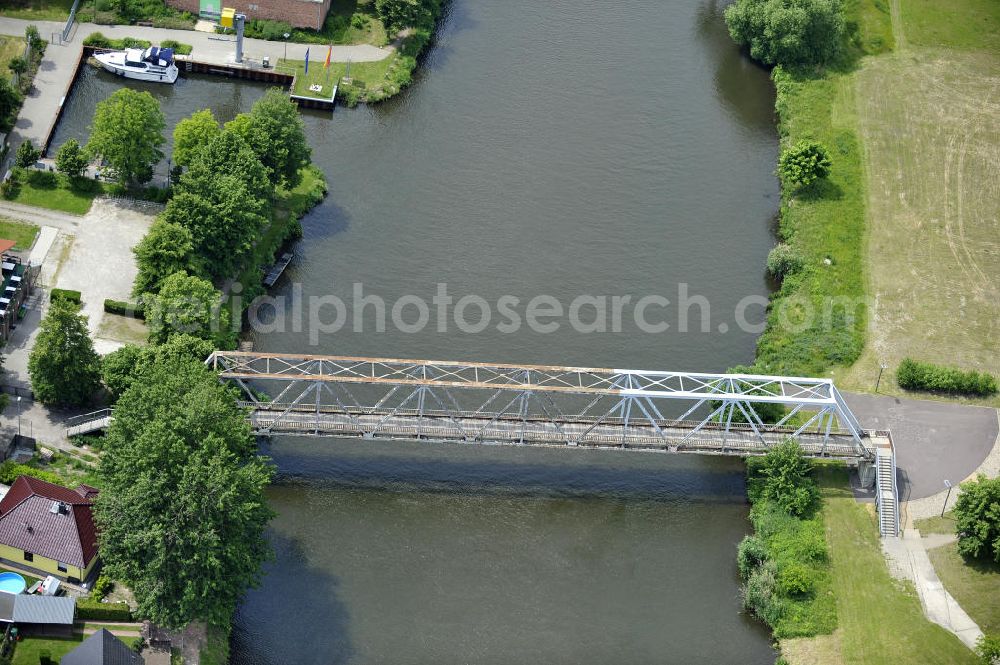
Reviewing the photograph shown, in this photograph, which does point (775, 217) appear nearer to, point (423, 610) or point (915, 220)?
point (915, 220)

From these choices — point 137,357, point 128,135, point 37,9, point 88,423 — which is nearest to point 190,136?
point 128,135

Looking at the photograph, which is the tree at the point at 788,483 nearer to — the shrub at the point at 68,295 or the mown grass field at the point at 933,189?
the mown grass field at the point at 933,189

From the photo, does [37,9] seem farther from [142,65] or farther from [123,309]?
[123,309]

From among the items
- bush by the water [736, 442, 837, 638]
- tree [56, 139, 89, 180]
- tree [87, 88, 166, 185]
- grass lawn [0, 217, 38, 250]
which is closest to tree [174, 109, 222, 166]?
tree [87, 88, 166, 185]

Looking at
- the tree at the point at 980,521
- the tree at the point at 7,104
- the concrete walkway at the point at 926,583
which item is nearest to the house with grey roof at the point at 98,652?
the concrete walkway at the point at 926,583

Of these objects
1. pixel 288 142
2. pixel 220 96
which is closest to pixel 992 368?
pixel 288 142

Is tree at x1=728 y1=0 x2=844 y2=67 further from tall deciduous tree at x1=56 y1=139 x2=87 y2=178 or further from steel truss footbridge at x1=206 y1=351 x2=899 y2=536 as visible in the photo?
tall deciduous tree at x1=56 y1=139 x2=87 y2=178
